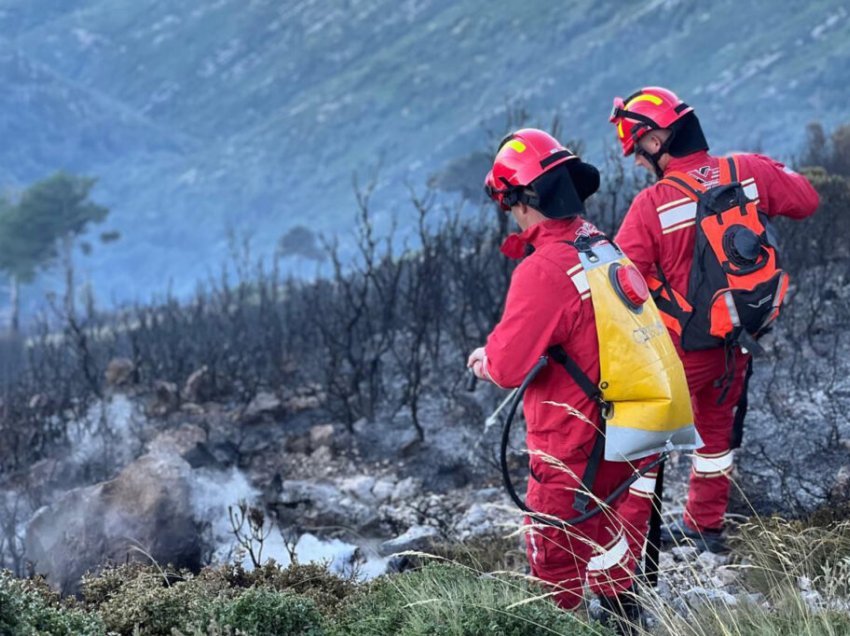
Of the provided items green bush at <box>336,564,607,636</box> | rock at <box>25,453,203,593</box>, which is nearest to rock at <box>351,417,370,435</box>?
rock at <box>25,453,203,593</box>

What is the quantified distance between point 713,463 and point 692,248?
0.87 meters

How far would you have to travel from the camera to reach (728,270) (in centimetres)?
371

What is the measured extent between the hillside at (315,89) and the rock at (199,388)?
141 ft

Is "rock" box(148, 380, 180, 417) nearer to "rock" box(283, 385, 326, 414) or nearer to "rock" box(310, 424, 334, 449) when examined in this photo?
"rock" box(283, 385, 326, 414)

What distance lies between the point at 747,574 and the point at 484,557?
1092mm

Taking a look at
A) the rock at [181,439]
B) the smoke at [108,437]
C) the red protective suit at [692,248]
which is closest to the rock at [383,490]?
the rock at [181,439]

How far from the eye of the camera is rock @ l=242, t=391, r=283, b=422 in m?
7.80

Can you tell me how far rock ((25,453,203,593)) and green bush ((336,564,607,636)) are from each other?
5.75 feet

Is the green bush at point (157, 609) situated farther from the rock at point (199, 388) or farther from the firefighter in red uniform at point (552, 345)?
the rock at point (199, 388)

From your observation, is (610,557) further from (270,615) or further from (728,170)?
(728,170)

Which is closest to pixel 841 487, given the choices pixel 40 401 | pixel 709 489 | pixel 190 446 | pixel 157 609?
pixel 709 489

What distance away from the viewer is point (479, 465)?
623cm

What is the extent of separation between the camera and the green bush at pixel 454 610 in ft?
8.21

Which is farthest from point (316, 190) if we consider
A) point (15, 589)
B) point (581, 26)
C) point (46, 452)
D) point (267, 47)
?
point (15, 589)
